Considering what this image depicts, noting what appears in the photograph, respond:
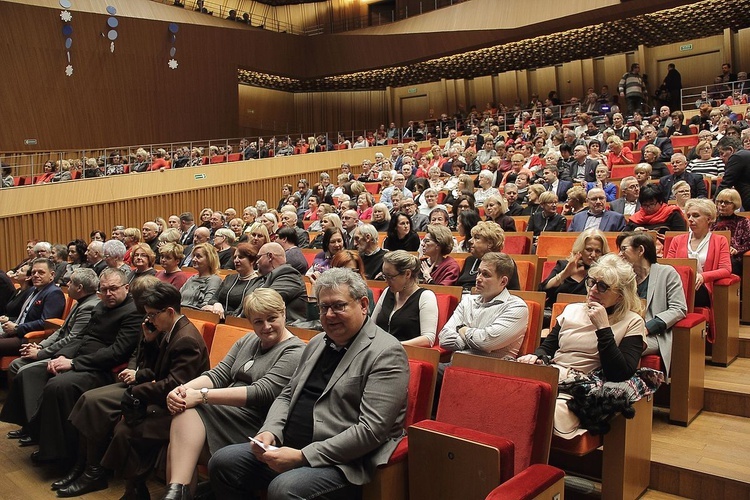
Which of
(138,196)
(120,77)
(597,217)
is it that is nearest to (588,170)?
(597,217)

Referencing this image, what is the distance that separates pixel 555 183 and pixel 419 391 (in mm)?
3128

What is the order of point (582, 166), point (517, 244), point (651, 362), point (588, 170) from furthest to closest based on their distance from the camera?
1. point (582, 166)
2. point (588, 170)
3. point (517, 244)
4. point (651, 362)

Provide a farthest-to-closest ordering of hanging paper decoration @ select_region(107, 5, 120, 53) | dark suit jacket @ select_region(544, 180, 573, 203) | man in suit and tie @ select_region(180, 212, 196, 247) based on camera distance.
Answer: hanging paper decoration @ select_region(107, 5, 120, 53), man in suit and tie @ select_region(180, 212, 196, 247), dark suit jacket @ select_region(544, 180, 573, 203)

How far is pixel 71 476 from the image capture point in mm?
2145

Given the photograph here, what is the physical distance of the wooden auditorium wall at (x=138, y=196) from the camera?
6.52 m

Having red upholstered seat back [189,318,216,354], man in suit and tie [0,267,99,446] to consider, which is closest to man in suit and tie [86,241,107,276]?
man in suit and tie [0,267,99,446]

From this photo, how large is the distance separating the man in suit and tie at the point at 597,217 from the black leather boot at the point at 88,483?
2371 mm

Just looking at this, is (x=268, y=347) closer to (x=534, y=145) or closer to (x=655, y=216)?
(x=655, y=216)

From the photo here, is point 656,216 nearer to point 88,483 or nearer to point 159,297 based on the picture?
point 159,297

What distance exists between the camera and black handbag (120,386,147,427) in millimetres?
1889

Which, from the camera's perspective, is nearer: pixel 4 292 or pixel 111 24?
pixel 4 292

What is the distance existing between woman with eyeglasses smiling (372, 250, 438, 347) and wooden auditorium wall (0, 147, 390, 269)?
567 centimetres

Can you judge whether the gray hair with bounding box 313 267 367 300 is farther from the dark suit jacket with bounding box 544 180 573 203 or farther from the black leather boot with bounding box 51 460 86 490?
the dark suit jacket with bounding box 544 180 573 203

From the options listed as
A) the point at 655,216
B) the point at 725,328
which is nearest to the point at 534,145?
the point at 655,216
